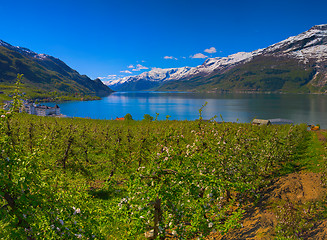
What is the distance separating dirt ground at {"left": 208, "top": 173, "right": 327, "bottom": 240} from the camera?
11679 millimetres

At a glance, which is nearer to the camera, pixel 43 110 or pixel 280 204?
pixel 280 204

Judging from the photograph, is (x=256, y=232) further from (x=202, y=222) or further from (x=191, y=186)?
(x=191, y=186)

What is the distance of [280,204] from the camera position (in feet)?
48.6

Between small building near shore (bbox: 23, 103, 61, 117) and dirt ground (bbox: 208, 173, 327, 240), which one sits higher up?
small building near shore (bbox: 23, 103, 61, 117)

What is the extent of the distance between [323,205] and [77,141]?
82.7 ft

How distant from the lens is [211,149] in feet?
54.2

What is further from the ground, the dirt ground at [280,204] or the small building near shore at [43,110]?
the small building near shore at [43,110]

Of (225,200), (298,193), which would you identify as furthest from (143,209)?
(298,193)

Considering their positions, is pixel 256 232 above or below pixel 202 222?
below

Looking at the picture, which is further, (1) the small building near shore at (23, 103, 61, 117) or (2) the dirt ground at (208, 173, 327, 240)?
(1) the small building near shore at (23, 103, 61, 117)

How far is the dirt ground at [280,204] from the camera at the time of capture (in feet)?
38.3

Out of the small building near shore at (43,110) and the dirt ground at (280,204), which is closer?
the dirt ground at (280,204)

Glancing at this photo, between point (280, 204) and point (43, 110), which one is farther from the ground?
point (43, 110)

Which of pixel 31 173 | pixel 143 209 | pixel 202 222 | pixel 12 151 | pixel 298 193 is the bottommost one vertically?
pixel 298 193
